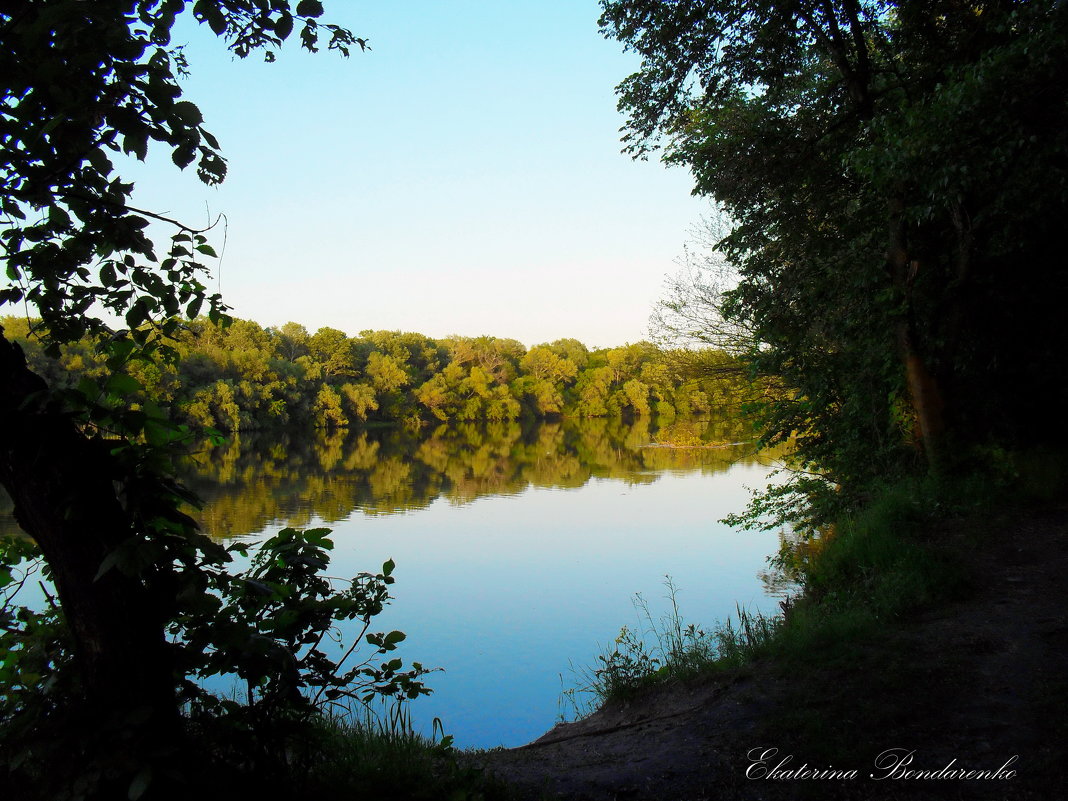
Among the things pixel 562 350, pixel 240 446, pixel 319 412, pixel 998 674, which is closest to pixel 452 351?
pixel 562 350

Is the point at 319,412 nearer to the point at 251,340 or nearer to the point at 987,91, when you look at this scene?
the point at 251,340

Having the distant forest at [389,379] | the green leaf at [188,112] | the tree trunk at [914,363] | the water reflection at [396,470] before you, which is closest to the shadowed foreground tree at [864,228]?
the tree trunk at [914,363]

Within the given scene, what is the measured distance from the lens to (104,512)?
82.3 inches

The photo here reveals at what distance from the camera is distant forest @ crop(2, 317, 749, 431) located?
46594mm

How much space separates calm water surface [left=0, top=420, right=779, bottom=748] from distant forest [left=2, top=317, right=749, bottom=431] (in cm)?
635

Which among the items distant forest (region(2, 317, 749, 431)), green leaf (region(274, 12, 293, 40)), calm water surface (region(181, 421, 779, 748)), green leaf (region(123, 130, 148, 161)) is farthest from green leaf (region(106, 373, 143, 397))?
distant forest (region(2, 317, 749, 431))

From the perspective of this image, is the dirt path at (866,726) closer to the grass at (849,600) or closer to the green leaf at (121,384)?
the grass at (849,600)

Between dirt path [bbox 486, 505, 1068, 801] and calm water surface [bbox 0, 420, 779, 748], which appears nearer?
dirt path [bbox 486, 505, 1068, 801]

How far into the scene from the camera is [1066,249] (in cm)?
814

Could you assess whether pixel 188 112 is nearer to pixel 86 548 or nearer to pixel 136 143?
pixel 136 143

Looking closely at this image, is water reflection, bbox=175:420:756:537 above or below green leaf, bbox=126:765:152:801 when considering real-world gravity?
below

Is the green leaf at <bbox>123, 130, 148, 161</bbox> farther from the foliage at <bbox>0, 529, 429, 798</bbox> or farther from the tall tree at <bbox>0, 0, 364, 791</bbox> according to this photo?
the foliage at <bbox>0, 529, 429, 798</bbox>

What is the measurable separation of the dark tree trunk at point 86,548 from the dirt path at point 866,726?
177 centimetres

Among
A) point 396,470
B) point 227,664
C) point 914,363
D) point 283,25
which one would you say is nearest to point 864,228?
point 914,363
